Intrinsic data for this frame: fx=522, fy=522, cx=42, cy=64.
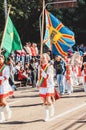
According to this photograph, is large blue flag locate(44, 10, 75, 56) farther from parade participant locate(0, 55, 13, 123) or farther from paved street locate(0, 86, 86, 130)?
parade participant locate(0, 55, 13, 123)

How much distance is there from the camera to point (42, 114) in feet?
52.5

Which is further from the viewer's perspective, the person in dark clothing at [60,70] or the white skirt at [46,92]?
the person in dark clothing at [60,70]

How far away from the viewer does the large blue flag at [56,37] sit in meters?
20.5

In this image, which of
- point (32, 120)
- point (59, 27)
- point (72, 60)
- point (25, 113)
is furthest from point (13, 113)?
point (72, 60)

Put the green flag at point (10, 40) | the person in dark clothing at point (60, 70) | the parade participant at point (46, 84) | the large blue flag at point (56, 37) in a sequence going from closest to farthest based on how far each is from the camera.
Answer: the parade participant at point (46, 84) → the green flag at point (10, 40) → the large blue flag at point (56, 37) → the person in dark clothing at point (60, 70)

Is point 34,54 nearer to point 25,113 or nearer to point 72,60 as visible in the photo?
point 72,60

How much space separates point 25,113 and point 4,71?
2216 millimetres

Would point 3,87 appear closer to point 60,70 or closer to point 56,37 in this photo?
point 56,37

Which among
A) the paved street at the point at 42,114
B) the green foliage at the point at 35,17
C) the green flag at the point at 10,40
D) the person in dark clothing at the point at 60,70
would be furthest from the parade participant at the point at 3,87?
the green foliage at the point at 35,17

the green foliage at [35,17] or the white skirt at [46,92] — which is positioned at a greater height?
the green foliage at [35,17]

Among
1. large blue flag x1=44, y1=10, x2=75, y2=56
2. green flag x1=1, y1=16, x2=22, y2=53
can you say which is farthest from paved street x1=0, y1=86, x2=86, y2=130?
green flag x1=1, y1=16, x2=22, y2=53

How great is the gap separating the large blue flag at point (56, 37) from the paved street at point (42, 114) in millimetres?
2002

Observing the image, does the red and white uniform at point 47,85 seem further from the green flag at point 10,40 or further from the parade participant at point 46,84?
the green flag at point 10,40

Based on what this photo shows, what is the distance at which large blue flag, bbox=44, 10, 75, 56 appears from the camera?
20.5 meters
